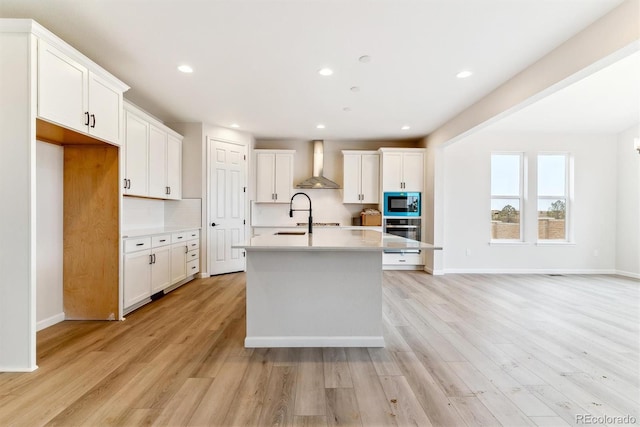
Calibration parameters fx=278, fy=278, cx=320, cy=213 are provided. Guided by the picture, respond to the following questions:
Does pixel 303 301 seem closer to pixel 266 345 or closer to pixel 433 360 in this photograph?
pixel 266 345

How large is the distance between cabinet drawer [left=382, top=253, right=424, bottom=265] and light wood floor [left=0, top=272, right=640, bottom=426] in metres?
2.35

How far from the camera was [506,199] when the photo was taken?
5.59 m

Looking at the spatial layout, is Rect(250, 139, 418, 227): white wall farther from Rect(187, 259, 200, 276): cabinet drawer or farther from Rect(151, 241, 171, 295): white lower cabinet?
Rect(151, 241, 171, 295): white lower cabinet

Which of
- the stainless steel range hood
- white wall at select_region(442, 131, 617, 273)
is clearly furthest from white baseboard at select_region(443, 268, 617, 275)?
the stainless steel range hood

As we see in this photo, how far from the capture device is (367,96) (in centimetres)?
372

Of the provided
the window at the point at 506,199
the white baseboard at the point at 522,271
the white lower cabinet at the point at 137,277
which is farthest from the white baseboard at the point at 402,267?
the white lower cabinet at the point at 137,277

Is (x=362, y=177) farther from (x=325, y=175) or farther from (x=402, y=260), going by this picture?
(x=402, y=260)

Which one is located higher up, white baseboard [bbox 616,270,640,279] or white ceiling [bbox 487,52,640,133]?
white ceiling [bbox 487,52,640,133]

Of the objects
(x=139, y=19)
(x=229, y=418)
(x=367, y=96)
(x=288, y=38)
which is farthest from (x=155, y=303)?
(x=367, y=96)

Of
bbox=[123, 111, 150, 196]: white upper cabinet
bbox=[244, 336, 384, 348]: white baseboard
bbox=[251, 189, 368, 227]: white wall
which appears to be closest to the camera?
bbox=[244, 336, 384, 348]: white baseboard

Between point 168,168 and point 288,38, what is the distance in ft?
10.0

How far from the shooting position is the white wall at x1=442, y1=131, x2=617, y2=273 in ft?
18.1

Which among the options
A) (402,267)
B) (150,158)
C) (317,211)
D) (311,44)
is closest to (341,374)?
(311,44)

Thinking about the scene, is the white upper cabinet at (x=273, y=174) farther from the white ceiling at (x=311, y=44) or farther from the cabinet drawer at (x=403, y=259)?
the cabinet drawer at (x=403, y=259)
